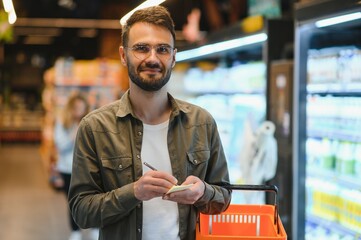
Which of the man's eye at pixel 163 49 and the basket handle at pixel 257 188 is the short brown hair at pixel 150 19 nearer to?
the man's eye at pixel 163 49

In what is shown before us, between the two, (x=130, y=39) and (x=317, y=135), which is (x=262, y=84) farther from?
(x=130, y=39)

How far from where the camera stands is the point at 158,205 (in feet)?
7.52

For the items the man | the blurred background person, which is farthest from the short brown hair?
the blurred background person

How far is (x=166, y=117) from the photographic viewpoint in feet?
7.79

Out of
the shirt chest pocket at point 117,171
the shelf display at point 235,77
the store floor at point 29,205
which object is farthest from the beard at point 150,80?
the store floor at point 29,205

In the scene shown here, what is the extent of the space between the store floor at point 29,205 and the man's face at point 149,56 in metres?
5.19

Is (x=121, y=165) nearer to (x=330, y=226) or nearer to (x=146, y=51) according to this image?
(x=146, y=51)

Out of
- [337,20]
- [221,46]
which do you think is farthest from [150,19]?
[221,46]

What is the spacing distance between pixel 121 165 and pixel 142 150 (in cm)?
10

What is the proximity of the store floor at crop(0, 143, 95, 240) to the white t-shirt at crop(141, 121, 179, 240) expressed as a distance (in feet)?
16.5

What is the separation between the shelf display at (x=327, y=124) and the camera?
156 inches

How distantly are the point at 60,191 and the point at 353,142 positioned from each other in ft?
26.8

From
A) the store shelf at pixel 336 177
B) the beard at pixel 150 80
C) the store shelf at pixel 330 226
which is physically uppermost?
the beard at pixel 150 80

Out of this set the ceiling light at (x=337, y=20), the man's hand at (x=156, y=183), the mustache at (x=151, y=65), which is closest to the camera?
the man's hand at (x=156, y=183)
